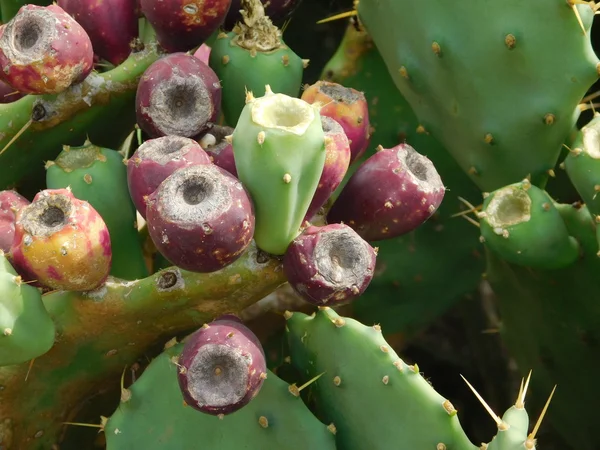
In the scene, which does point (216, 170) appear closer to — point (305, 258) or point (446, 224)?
point (305, 258)

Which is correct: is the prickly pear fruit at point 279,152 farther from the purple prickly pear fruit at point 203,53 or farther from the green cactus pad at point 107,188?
the purple prickly pear fruit at point 203,53

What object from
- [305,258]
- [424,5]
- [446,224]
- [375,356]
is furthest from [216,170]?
[446,224]

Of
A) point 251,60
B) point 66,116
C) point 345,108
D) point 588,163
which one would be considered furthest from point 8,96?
point 588,163

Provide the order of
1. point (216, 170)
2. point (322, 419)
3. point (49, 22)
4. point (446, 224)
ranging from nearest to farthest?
point (216, 170), point (49, 22), point (322, 419), point (446, 224)

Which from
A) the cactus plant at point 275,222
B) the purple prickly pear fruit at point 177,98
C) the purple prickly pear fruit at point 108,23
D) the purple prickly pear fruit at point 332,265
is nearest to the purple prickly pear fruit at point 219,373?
the cactus plant at point 275,222

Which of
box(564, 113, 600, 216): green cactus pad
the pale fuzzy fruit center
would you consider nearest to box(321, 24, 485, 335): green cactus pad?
box(564, 113, 600, 216): green cactus pad

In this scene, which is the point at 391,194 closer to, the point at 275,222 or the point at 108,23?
the point at 275,222
